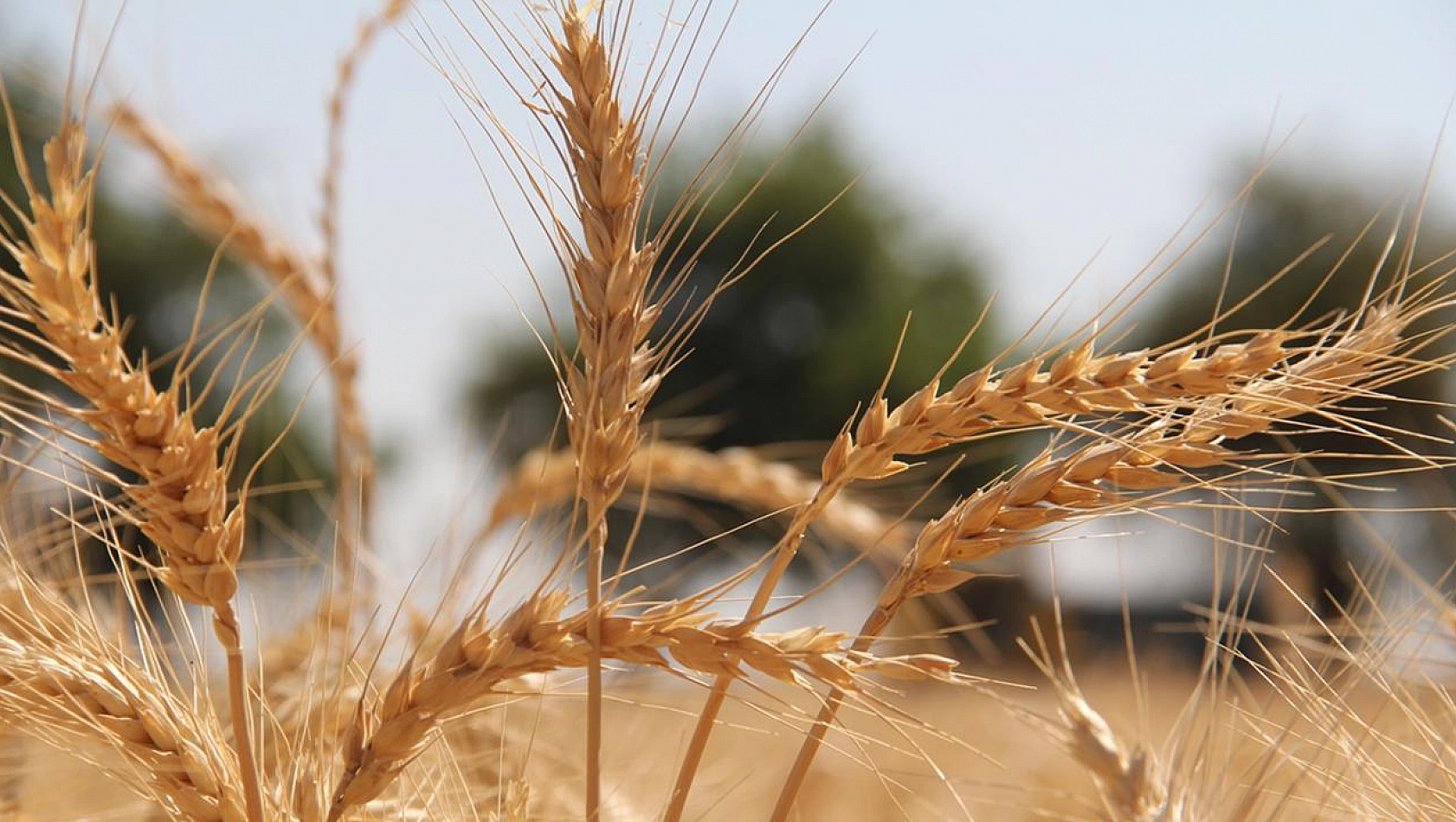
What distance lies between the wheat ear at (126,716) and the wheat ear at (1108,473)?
12.7 inches

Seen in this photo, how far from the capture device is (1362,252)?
544 inches

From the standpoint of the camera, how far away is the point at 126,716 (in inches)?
28.6

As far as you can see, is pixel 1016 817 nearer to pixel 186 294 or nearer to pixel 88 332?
pixel 88 332

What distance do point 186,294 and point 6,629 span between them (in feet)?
50.1

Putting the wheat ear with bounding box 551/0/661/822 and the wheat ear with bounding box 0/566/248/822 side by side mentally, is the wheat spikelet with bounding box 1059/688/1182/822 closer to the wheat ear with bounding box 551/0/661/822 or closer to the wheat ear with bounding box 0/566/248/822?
the wheat ear with bounding box 551/0/661/822

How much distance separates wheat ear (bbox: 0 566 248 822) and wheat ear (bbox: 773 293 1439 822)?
0.32 meters

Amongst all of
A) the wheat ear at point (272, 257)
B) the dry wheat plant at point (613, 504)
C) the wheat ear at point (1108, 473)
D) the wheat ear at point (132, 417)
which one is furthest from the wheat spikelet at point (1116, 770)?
the wheat ear at point (272, 257)

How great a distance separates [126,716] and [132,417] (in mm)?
192

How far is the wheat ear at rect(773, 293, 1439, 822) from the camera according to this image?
682 millimetres

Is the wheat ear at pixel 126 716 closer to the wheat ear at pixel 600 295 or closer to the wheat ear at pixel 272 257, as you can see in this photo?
the wheat ear at pixel 600 295

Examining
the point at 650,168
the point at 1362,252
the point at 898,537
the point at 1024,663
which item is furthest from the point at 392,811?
the point at 1362,252

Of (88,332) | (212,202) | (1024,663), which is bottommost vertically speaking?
(1024,663)

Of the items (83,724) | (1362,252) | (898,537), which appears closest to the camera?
(83,724)

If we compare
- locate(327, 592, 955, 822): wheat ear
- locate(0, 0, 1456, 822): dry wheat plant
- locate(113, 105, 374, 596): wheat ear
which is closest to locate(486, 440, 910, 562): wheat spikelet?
locate(113, 105, 374, 596): wheat ear
